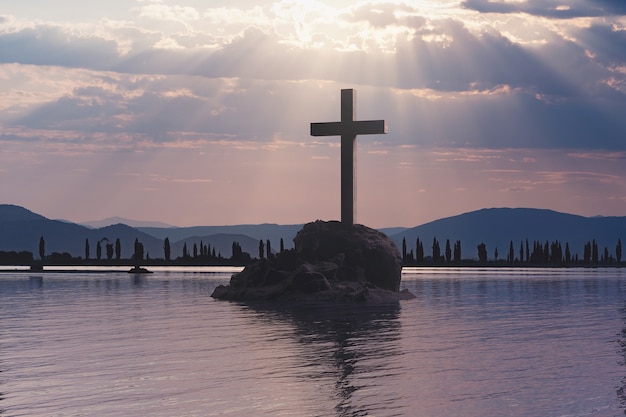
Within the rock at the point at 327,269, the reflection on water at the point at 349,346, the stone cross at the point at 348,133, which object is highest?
the stone cross at the point at 348,133

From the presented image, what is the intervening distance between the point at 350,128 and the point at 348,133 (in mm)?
384

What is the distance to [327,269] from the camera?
206 ft

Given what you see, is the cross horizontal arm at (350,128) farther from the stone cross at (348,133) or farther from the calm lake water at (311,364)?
the calm lake water at (311,364)

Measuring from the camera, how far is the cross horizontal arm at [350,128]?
6253 cm

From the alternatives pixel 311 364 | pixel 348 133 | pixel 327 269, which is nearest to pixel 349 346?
pixel 311 364

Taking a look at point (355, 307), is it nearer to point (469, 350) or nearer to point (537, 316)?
point (537, 316)

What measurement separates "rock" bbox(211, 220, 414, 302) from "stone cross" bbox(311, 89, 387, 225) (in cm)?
213

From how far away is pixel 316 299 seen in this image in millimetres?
59875

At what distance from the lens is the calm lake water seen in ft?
66.2

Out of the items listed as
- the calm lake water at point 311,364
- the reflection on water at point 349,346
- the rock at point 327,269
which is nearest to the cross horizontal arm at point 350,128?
the rock at point 327,269

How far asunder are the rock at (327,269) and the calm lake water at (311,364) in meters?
12.3

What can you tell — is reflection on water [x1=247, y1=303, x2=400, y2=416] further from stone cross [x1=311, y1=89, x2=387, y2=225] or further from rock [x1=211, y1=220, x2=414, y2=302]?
stone cross [x1=311, y1=89, x2=387, y2=225]

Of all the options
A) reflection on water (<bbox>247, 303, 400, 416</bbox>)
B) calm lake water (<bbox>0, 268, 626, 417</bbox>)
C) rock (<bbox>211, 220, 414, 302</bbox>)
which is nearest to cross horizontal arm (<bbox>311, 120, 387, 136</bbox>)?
rock (<bbox>211, 220, 414, 302</bbox>)

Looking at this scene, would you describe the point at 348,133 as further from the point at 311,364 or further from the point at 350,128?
the point at 311,364
